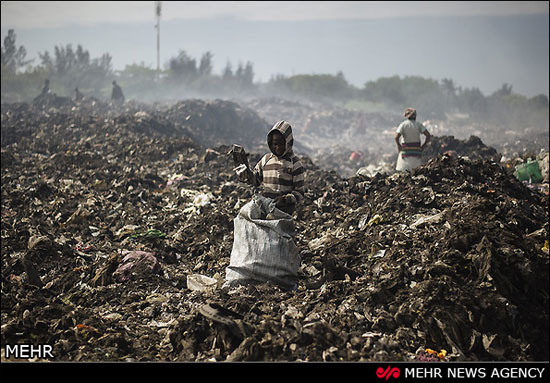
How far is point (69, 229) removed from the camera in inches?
305

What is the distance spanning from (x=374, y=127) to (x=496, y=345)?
38.9 meters

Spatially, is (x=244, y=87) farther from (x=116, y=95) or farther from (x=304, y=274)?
(x=304, y=274)

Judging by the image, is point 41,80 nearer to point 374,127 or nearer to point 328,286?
point 374,127

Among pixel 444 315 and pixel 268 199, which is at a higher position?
pixel 268 199

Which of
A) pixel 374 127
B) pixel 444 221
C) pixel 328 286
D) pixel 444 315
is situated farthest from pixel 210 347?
pixel 374 127

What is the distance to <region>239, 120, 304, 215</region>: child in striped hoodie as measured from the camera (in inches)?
186

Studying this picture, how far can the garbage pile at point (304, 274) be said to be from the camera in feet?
12.2

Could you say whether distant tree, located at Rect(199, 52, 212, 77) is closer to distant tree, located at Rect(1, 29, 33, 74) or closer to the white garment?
distant tree, located at Rect(1, 29, 33, 74)

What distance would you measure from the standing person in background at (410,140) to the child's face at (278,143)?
464 cm

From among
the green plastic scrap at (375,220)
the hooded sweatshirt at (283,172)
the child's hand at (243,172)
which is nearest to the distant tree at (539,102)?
the green plastic scrap at (375,220)

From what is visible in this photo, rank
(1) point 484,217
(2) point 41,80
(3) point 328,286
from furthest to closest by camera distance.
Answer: (2) point 41,80, (1) point 484,217, (3) point 328,286

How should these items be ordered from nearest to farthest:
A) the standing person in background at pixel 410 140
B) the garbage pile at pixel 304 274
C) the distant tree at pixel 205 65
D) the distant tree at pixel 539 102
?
the garbage pile at pixel 304 274, the standing person in background at pixel 410 140, the distant tree at pixel 539 102, the distant tree at pixel 205 65

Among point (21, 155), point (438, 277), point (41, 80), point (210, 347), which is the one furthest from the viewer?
point (41, 80)

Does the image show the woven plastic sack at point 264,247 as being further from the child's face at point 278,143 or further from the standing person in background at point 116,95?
the standing person in background at point 116,95
